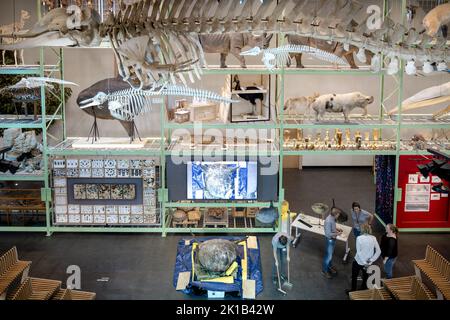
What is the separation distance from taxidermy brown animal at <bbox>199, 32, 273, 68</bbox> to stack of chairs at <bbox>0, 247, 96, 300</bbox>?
16.1 ft

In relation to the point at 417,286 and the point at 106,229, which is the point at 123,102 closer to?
the point at 106,229

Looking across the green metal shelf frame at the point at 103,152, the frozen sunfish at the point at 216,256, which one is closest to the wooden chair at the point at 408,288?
the frozen sunfish at the point at 216,256

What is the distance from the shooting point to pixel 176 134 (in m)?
12.5

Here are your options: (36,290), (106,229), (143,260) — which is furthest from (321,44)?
(36,290)

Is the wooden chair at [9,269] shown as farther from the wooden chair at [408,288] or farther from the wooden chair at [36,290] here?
the wooden chair at [408,288]

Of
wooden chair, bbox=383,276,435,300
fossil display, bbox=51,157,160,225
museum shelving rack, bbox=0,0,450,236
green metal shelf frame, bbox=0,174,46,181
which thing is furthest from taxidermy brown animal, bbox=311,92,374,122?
green metal shelf frame, bbox=0,174,46,181

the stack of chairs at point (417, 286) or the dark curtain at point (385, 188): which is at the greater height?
the dark curtain at point (385, 188)

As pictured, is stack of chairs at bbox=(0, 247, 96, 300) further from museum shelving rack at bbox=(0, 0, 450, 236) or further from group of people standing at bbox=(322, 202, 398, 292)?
group of people standing at bbox=(322, 202, 398, 292)

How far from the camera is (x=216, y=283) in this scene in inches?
344

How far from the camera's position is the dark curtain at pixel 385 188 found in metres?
11.8

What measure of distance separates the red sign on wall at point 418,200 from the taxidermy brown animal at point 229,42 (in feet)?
11.9

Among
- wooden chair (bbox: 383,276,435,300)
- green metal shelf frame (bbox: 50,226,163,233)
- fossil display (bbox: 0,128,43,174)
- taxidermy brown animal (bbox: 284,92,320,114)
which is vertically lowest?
wooden chair (bbox: 383,276,435,300)

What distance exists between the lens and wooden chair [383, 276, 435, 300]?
24.5 feet

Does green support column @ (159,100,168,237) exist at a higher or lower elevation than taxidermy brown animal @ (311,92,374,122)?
lower
